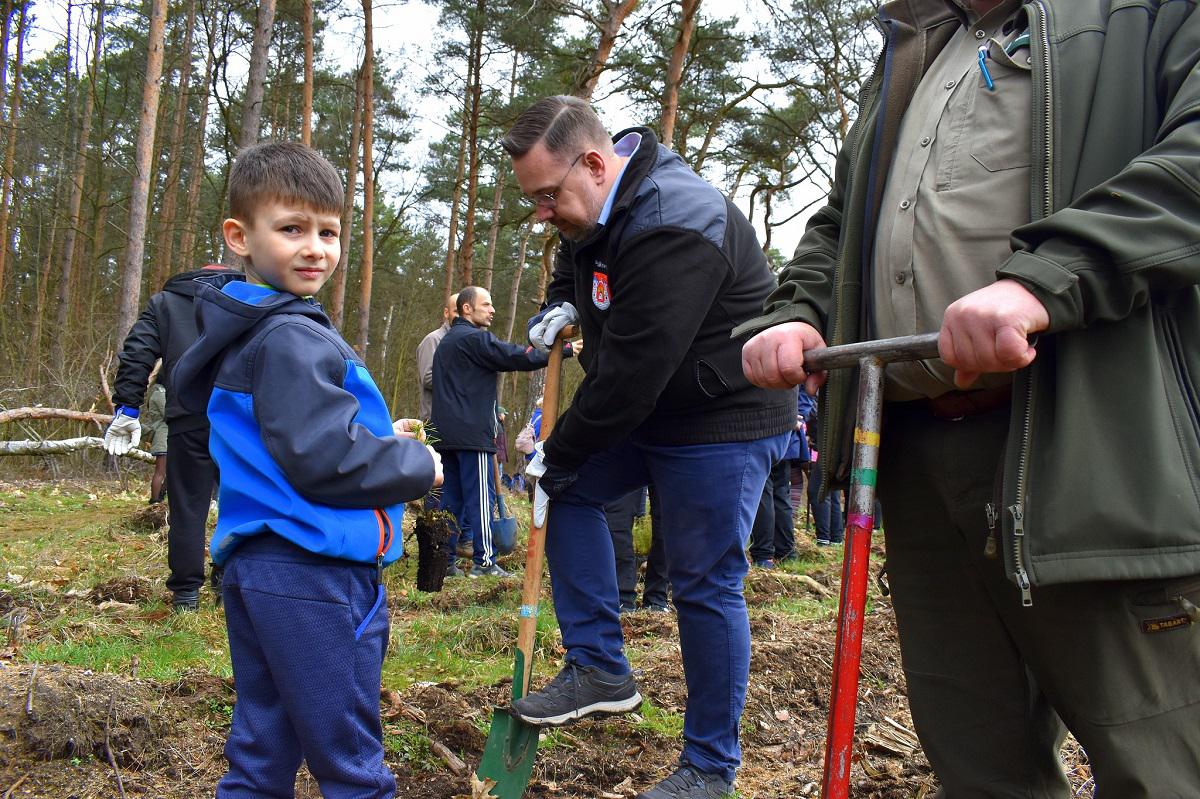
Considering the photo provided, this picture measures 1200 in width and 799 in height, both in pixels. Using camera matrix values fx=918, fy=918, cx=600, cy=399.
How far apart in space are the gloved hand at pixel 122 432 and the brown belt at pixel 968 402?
16.7 feet

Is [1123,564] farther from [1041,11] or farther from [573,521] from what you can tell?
[573,521]

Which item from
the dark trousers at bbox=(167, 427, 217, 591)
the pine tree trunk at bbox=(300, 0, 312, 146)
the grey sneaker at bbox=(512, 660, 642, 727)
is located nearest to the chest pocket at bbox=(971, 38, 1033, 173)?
the grey sneaker at bbox=(512, 660, 642, 727)

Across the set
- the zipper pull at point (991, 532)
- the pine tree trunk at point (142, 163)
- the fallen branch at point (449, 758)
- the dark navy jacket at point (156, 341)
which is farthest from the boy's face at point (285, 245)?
the pine tree trunk at point (142, 163)

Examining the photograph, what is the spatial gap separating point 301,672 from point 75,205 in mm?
22629

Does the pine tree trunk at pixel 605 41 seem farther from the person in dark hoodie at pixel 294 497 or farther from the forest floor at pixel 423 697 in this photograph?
the person in dark hoodie at pixel 294 497

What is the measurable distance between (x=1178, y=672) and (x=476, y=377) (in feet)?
21.9

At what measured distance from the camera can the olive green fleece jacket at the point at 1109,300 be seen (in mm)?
1485

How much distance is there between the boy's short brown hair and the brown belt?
5.00ft

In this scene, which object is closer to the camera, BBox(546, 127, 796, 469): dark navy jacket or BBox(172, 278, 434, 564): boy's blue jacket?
BBox(172, 278, 434, 564): boy's blue jacket

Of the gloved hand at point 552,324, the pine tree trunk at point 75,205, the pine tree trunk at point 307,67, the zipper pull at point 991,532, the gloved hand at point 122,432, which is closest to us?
the zipper pull at point 991,532

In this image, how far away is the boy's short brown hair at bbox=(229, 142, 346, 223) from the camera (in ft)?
7.35

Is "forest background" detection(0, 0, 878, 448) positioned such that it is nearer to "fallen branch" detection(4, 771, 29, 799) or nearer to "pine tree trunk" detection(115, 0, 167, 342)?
"pine tree trunk" detection(115, 0, 167, 342)

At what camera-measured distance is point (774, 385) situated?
2016 millimetres

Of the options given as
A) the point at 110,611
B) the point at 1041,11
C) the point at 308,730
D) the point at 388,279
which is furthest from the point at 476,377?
the point at 388,279
